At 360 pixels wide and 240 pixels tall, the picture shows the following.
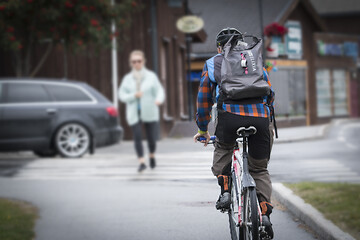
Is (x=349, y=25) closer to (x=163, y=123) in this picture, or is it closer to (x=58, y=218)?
(x=163, y=123)

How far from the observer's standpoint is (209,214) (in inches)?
249

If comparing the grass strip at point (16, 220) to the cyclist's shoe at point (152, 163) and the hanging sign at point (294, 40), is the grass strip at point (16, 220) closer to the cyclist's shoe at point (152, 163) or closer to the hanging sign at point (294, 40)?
the cyclist's shoe at point (152, 163)

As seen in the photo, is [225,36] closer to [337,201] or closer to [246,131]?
[246,131]

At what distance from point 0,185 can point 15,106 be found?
11.3 ft

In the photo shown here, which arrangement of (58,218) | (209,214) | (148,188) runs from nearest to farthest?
(209,214)
(58,218)
(148,188)

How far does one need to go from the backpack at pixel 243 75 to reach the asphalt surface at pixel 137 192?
5.24 ft

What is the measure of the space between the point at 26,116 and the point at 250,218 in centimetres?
919

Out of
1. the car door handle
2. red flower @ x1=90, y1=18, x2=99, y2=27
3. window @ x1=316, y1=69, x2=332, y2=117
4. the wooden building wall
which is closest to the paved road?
the car door handle

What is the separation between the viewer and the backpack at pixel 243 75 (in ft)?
14.7

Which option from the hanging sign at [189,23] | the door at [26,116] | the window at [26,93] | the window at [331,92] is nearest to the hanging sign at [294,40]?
the window at [331,92]

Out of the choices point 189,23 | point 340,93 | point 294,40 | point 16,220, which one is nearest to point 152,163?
point 16,220

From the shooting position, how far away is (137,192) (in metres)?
8.97

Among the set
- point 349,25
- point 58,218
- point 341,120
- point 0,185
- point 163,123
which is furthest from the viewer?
point 349,25

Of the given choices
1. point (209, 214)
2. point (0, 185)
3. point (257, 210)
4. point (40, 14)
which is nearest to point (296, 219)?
point (209, 214)
